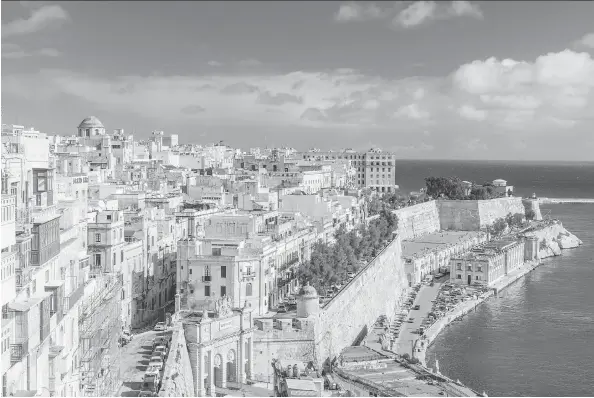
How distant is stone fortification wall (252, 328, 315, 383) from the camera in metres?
11.6

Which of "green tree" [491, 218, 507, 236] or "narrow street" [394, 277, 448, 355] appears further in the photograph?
"green tree" [491, 218, 507, 236]

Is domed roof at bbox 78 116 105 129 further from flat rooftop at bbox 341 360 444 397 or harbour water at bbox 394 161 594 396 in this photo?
flat rooftop at bbox 341 360 444 397

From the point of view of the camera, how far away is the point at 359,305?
51.9 feet

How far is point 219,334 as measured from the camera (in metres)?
10.6

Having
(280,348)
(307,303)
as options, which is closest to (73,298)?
(280,348)

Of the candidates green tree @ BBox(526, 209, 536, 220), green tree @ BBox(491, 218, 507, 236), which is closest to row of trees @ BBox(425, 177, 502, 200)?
green tree @ BBox(526, 209, 536, 220)

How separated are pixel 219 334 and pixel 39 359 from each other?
4087mm

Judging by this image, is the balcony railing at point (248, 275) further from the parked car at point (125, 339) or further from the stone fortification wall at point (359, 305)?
the parked car at point (125, 339)

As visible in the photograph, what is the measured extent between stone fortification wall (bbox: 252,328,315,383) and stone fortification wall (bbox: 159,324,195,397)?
163 cm

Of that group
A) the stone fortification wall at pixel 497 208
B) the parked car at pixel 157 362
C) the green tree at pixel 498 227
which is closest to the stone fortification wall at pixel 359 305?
the parked car at pixel 157 362

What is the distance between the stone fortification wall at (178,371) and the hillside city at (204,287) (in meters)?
0.04

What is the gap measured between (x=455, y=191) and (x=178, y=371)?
31.2m

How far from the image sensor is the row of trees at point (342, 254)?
1594cm

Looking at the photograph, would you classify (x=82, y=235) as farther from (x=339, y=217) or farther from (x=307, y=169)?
(x=307, y=169)
